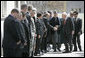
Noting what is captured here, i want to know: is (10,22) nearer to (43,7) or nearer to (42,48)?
(42,48)

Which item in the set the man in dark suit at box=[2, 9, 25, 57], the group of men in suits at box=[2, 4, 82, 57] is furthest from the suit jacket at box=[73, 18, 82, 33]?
the man in dark suit at box=[2, 9, 25, 57]

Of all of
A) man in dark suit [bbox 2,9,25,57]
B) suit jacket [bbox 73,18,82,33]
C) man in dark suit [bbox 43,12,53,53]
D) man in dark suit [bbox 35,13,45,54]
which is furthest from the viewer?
suit jacket [bbox 73,18,82,33]

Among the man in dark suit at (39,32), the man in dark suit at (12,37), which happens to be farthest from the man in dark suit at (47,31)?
the man in dark suit at (12,37)

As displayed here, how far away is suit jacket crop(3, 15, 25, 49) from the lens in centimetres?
1122

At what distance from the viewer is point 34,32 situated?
14.3m

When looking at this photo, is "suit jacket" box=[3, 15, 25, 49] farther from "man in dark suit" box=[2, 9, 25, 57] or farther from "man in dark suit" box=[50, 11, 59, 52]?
"man in dark suit" box=[50, 11, 59, 52]

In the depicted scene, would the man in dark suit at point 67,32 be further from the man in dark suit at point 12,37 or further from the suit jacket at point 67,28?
the man in dark suit at point 12,37

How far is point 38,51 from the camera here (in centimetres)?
1628

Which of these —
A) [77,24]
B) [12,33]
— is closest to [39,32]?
[77,24]

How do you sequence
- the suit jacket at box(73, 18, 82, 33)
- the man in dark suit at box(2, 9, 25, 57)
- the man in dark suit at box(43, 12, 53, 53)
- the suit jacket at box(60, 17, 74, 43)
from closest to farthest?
the man in dark suit at box(2, 9, 25, 57) < the suit jacket at box(60, 17, 74, 43) < the man in dark suit at box(43, 12, 53, 53) < the suit jacket at box(73, 18, 82, 33)

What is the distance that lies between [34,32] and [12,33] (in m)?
3.11

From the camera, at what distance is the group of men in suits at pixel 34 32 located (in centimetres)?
1127

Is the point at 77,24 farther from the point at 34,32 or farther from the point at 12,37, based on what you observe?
the point at 12,37

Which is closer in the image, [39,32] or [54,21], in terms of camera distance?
[39,32]
